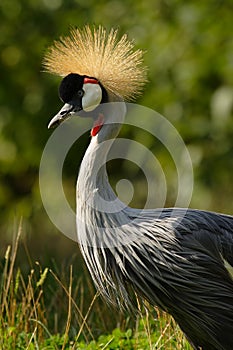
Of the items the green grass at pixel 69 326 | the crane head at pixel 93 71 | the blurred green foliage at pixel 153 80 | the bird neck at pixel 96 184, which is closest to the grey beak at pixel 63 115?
the crane head at pixel 93 71

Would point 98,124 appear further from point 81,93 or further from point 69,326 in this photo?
point 69,326

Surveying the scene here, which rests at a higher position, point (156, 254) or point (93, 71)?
point (93, 71)

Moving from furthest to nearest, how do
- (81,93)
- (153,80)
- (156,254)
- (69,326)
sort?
1. (153,80)
2. (69,326)
3. (81,93)
4. (156,254)

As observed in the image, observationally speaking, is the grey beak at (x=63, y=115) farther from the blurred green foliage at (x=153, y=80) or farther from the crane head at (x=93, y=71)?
the blurred green foliage at (x=153, y=80)

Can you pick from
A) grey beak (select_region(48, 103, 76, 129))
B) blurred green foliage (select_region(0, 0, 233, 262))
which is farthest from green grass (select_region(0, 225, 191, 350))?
blurred green foliage (select_region(0, 0, 233, 262))

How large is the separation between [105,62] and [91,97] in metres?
0.16

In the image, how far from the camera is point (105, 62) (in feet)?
9.84

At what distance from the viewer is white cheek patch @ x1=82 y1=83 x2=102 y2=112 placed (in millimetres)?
2889

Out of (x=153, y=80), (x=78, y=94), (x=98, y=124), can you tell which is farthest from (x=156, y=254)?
(x=153, y=80)

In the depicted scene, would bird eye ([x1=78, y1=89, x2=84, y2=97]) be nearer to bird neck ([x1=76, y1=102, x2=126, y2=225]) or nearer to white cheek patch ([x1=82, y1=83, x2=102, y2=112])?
white cheek patch ([x1=82, y1=83, x2=102, y2=112])

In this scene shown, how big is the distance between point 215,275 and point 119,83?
653 mm

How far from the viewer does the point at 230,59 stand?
5359 mm

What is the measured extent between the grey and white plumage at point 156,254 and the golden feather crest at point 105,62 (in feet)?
0.32

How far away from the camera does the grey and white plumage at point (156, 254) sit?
109 inches
